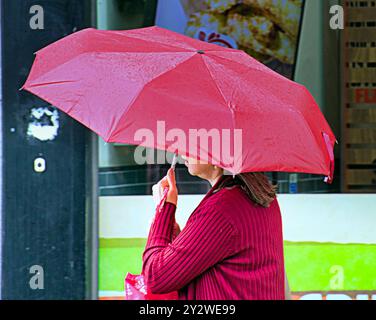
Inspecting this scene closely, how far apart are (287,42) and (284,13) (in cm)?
19

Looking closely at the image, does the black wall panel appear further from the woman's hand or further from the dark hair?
the dark hair

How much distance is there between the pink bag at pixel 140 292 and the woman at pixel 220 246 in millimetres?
45

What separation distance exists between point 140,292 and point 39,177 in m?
2.58

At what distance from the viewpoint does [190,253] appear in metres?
2.88

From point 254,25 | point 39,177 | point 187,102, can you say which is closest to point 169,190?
point 187,102

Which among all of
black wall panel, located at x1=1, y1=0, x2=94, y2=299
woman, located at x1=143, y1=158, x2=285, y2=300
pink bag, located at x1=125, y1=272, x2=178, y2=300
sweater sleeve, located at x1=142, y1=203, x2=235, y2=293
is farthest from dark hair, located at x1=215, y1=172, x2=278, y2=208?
black wall panel, located at x1=1, y1=0, x2=94, y2=299

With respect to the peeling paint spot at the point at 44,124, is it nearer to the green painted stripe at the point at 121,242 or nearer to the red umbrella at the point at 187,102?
the green painted stripe at the point at 121,242

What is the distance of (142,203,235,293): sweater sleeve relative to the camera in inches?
113

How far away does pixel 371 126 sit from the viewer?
5688 millimetres

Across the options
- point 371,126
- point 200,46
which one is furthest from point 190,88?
point 371,126

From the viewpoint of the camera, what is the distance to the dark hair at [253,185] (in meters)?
3.01

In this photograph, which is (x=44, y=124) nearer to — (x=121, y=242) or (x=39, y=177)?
(x=39, y=177)

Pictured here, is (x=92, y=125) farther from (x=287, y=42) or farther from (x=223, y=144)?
(x=287, y=42)
